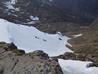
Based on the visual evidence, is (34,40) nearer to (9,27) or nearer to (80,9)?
(9,27)

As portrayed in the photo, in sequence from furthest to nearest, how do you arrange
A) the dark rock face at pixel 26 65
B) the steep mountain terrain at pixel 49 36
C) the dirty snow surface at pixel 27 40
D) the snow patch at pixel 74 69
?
the dirty snow surface at pixel 27 40 → the snow patch at pixel 74 69 → the steep mountain terrain at pixel 49 36 → the dark rock face at pixel 26 65

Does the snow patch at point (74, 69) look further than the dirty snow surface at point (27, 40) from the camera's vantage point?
No

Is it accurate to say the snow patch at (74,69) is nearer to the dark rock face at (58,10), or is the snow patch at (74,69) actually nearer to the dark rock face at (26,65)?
the dark rock face at (26,65)

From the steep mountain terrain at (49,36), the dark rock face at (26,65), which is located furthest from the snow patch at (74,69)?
the dark rock face at (26,65)

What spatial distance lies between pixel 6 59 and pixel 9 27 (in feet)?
182

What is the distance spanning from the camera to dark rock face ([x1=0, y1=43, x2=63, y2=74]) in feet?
54.0

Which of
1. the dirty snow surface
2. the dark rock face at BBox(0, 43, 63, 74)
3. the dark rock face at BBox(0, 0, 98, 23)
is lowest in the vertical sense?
the dark rock face at BBox(0, 43, 63, 74)

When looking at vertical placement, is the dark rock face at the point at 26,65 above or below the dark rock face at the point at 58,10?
below

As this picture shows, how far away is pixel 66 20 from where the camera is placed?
162 metres

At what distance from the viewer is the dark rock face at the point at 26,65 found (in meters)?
16.5

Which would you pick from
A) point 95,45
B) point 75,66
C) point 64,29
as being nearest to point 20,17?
point 64,29

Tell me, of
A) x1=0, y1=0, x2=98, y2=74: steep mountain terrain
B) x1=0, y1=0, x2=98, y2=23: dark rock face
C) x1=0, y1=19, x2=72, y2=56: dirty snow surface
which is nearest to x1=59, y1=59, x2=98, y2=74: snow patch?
x1=0, y1=0, x2=98, y2=74: steep mountain terrain

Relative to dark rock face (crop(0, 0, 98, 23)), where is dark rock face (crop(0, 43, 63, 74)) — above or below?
below

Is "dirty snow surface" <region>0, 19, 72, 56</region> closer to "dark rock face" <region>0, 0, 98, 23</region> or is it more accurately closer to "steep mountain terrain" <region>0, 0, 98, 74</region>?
"steep mountain terrain" <region>0, 0, 98, 74</region>
